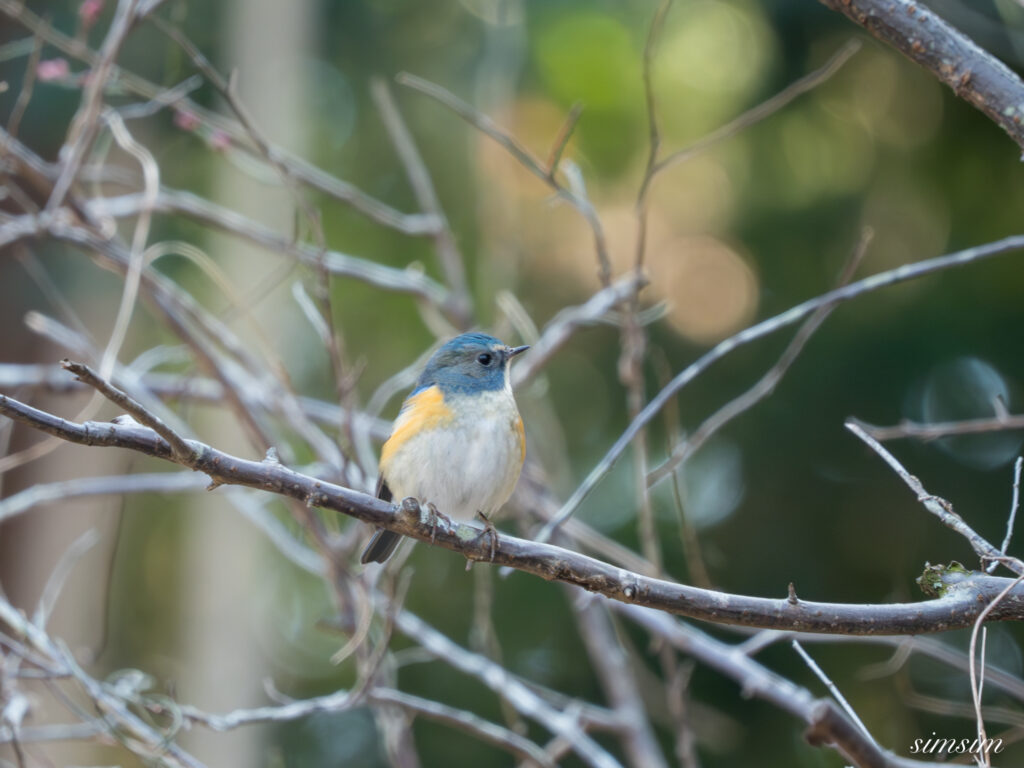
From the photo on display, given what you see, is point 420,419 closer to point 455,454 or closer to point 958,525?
point 455,454

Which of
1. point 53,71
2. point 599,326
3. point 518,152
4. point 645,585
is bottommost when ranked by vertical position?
point 645,585

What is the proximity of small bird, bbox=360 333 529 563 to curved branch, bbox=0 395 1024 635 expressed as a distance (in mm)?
1008

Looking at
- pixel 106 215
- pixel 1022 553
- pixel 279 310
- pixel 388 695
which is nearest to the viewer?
pixel 388 695

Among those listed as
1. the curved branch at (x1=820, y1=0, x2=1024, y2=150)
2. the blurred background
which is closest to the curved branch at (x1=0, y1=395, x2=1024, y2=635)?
the curved branch at (x1=820, y1=0, x2=1024, y2=150)

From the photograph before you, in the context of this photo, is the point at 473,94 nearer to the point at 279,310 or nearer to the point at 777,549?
the point at 279,310

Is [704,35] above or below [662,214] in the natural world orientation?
above

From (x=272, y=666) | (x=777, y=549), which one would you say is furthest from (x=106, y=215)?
(x=777, y=549)

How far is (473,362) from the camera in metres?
3.07

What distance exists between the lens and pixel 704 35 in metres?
4.68

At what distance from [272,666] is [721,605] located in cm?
349

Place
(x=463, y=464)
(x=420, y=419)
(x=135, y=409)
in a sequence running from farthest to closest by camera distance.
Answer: (x=420, y=419), (x=463, y=464), (x=135, y=409)

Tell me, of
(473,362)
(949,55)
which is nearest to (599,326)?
(473,362)

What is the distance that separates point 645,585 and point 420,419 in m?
1.35

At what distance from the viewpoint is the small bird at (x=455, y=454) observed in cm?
273
